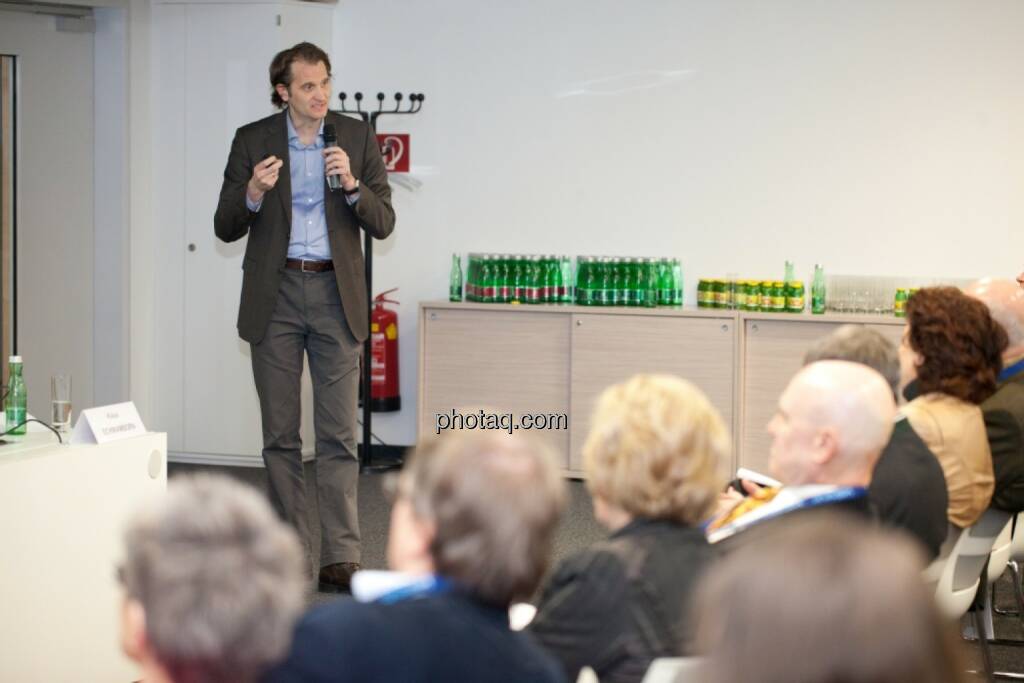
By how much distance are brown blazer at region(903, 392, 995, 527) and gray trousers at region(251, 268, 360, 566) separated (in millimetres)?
2092

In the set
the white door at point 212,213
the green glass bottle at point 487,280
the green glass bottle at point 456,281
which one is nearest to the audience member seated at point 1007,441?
the green glass bottle at point 487,280

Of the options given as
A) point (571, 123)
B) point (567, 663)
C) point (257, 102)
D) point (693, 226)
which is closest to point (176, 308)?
point (257, 102)

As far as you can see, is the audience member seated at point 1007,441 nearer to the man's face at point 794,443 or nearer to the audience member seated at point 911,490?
the audience member seated at point 911,490

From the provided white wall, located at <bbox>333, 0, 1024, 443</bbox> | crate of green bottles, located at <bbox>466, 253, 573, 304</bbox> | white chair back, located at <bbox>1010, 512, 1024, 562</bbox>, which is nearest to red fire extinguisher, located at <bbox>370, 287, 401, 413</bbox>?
white wall, located at <bbox>333, 0, 1024, 443</bbox>

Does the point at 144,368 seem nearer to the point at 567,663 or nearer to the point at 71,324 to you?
the point at 71,324

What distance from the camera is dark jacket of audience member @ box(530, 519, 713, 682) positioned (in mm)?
1974

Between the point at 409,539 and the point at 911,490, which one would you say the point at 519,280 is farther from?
the point at 409,539

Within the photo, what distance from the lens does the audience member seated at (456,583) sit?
5.08 ft

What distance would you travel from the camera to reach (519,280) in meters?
7.00

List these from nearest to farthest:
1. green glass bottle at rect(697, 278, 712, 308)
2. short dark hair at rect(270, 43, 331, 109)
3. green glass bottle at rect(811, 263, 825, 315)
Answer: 1. short dark hair at rect(270, 43, 331, 109)
2. green glass bottle at rect(811, 263, 825, 315)
3. green glass bottle at rect(697, 278, 712, 308)

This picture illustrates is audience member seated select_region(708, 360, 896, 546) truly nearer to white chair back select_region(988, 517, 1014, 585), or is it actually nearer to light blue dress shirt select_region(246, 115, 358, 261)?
white chair back select_region(988, 517, 1014, 585)

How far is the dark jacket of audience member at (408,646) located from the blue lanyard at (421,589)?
0.02m

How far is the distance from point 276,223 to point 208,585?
10.7 ft

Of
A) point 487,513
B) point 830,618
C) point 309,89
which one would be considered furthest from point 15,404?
point 830,618
